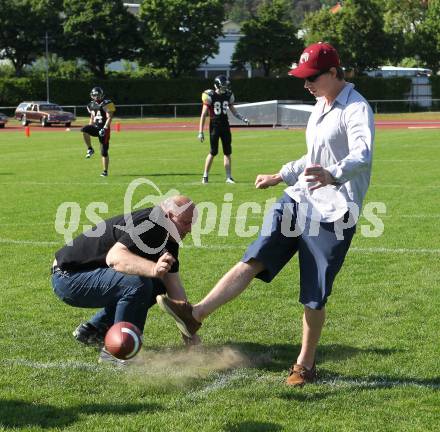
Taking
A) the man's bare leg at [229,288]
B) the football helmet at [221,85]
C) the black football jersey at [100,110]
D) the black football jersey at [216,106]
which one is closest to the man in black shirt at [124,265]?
the man's bare leg at [229,288]

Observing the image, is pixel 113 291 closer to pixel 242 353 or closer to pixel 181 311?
pixel 181 311

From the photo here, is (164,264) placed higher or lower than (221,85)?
lower

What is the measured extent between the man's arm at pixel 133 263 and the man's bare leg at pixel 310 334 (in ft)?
3.01

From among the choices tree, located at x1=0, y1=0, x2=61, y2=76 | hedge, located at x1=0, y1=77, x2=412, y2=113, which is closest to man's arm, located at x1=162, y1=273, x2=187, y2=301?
hedge, located at x1=0, y1=77, x2=412, y2=113

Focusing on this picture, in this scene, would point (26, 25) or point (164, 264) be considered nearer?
point (164, 264)

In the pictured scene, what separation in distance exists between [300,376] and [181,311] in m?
0.83

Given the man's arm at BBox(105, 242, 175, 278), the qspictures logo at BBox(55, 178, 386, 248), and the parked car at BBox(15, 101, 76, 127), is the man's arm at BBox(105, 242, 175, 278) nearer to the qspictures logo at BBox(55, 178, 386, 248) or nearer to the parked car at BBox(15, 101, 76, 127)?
the qspictures logo at BBox(55, 178, 386, 248)

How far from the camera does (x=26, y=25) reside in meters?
68.2

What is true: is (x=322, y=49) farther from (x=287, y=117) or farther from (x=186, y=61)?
(x=186, y=61)

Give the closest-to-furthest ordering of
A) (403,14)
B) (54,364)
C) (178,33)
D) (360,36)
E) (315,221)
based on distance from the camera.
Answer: (315,221)
(54,364)
(360,36)
(178,33)
(403,14)

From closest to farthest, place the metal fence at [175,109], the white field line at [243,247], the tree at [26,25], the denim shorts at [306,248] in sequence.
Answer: the denim shorts at [306,248] → the white field line at [243,247] → the metal fence at [175,109] → the tree at [26,25]

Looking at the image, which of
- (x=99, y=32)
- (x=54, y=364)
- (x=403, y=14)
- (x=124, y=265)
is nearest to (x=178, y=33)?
(x=99, y=32)

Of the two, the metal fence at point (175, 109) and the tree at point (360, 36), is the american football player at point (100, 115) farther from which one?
the tree at point (360, 36)

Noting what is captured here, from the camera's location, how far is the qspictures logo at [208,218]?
208 inches
